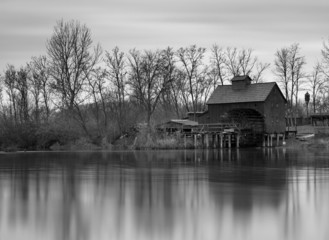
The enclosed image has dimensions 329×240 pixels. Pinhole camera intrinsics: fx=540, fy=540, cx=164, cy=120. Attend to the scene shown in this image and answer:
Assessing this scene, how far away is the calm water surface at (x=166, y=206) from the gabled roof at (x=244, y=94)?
3538 cm

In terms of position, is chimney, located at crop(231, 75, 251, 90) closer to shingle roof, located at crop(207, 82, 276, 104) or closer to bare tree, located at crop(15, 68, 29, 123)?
shingle roof, located at crop(207, 82, 276, 104)

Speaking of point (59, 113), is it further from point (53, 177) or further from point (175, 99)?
point (53, 177)

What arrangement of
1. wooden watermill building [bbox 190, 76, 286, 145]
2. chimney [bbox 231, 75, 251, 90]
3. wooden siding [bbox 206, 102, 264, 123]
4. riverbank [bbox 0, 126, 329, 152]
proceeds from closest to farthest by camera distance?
1. riverbank [bbox 0, 126, 329, 152]
2. wooden siding [bbox 206, 102, 264, 123]
3. wooden watermill building [bbox 190, 76, 286, 145]
4. chimney [bbox 231, 75, 251, 90]

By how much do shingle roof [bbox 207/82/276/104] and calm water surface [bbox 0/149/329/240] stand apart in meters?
35.4

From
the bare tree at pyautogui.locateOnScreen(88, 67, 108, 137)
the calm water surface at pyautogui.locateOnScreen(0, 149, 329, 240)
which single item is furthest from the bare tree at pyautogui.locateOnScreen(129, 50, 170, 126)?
the calm water surface at pyautogui.locateOnScreen(0, 149, 329, 240)

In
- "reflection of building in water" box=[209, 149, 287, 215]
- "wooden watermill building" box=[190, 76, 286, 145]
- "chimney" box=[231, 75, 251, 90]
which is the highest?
"chimney" box=[231, 75, 251, 90]

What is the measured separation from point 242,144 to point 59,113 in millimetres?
23830

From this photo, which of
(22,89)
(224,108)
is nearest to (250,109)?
(224,108)

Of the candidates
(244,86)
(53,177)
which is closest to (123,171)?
(53,177)

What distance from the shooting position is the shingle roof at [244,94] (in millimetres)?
62875

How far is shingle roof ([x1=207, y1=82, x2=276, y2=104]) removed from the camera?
62.9 metres

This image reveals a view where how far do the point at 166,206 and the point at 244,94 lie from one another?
48.4 meters

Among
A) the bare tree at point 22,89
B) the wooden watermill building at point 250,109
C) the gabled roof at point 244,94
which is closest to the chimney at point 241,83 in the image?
the wooden watermill building at point 250,109

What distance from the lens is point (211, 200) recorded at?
18297 millimetres
